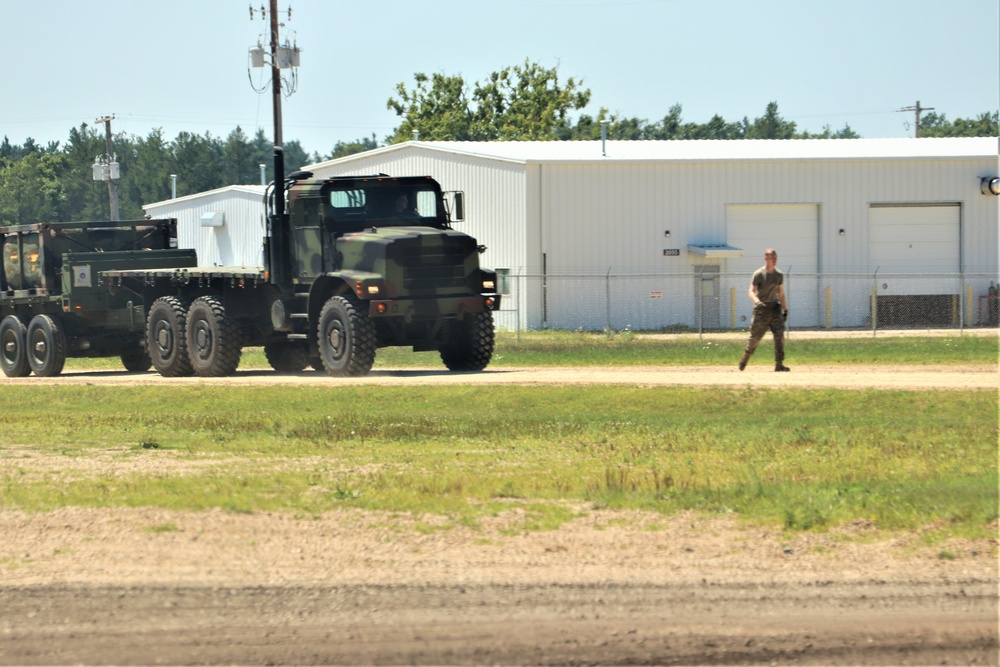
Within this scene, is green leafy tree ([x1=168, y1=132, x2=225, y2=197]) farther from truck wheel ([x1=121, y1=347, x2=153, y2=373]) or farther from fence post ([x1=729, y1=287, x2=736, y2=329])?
truck wheel ([x1=121, y1=347, x2=153, y2=373])

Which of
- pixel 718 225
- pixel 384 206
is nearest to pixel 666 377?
pixel 384 206

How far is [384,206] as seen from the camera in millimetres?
22625

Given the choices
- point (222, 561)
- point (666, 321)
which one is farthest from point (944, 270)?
point (222, 561)

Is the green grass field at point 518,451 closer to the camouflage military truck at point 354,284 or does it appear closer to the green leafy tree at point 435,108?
the camouflage military truck at point 354,284

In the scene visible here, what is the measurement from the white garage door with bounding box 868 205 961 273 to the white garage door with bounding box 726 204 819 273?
203 centimetres

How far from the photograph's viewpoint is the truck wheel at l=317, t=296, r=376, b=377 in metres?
21.7

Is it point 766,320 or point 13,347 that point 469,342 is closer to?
point 766,320

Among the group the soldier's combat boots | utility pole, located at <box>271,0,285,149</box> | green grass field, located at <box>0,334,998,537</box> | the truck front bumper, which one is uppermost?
utility pole, located at <box>271,0,285,149</box>

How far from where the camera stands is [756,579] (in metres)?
8.54

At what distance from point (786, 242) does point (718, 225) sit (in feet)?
7.90

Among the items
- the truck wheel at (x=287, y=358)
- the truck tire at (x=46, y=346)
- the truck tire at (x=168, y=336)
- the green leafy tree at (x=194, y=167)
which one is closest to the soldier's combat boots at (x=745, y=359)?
the truck wheel at (x=287, y=358)

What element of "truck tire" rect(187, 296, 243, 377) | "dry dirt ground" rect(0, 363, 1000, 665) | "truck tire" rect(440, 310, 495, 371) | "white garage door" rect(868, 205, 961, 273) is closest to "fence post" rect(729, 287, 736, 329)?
"white garage door" rect(868, 205, 961, 273)

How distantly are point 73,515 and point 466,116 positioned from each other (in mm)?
78145

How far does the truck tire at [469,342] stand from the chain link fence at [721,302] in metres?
16.5
